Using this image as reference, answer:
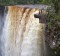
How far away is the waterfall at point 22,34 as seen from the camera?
28.7 feet

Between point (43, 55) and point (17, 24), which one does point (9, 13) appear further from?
point (43, 55)

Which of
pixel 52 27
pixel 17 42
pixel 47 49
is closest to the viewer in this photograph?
pixel 52 27

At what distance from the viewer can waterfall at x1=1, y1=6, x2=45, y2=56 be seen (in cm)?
874

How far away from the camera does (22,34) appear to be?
32.0 ft

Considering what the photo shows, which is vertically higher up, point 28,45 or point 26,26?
point 26,26

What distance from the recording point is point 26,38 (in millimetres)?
9297

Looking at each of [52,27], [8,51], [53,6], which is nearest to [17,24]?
[8,51]

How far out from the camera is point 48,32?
7.79 m

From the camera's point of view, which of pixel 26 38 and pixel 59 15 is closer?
pixel 59 15

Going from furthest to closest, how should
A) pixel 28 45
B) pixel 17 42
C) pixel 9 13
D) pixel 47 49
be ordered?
pixel 9 13
pixel 17 42
pixel 28 45
pixel 47 49

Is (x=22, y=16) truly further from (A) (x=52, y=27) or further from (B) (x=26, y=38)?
(A) (x=52, y=27)

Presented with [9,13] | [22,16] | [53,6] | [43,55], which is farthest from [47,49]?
[9,13]

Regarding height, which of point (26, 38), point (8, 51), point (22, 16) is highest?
point (22, 16)

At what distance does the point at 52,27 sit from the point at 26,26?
206 cm
